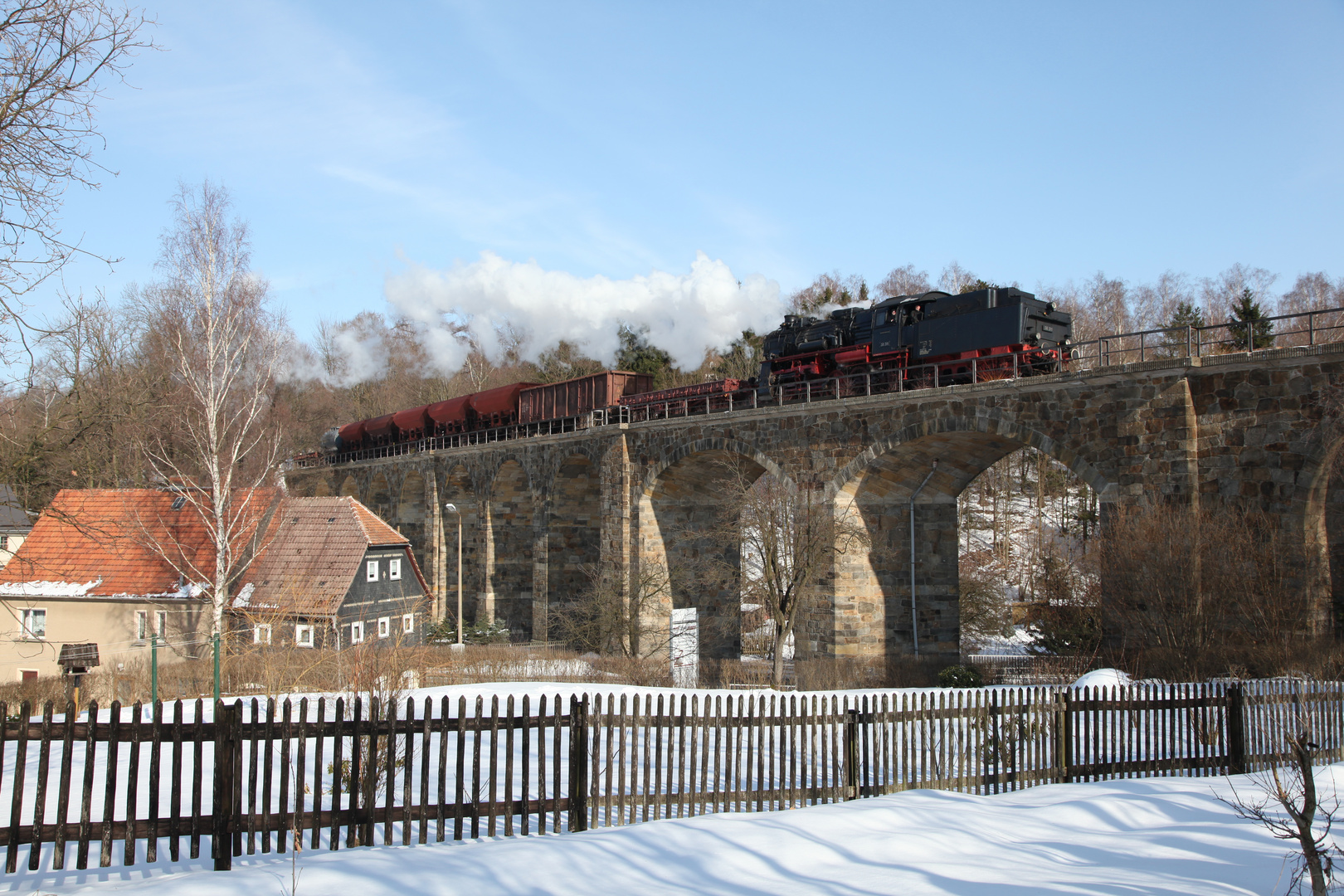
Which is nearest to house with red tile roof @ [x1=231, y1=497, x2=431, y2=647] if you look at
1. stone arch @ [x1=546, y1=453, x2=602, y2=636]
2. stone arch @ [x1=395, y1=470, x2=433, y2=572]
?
stone arch @ [x1=546, y1=453, x2=602, y2=636]

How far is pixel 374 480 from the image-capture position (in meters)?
47.2

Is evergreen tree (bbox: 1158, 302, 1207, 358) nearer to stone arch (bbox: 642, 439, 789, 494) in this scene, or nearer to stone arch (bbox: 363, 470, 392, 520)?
stone arch (bbox: 642, 439, 789, 494)

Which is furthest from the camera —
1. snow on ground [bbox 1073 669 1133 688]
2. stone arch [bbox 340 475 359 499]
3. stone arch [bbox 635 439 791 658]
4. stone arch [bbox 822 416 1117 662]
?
stone arch [bbox 340 475 359 499]

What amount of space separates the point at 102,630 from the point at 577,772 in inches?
798

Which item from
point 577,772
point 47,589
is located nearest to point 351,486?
point 47,589

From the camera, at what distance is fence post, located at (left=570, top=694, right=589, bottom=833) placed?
24.1 feet

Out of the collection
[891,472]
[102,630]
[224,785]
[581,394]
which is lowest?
[102,630]

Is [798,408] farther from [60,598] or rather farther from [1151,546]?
[60,598]

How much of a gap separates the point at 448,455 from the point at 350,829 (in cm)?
3428

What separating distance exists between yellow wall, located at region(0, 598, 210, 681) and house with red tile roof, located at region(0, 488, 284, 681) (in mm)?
21

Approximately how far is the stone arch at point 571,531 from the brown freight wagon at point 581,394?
2.50 m

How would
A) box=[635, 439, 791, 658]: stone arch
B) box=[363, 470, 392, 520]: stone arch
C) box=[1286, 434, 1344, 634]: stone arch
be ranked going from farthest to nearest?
1. box=[363, 470, 392, 520]: stone arch
2. box=[635, 439, 791, 658]: stone arch
3. box=[1286, 434, 1344, 634]: stone arch

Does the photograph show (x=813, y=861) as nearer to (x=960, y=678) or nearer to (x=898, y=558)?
(x=960, y=678)

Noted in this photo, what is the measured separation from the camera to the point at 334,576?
2275 cm
